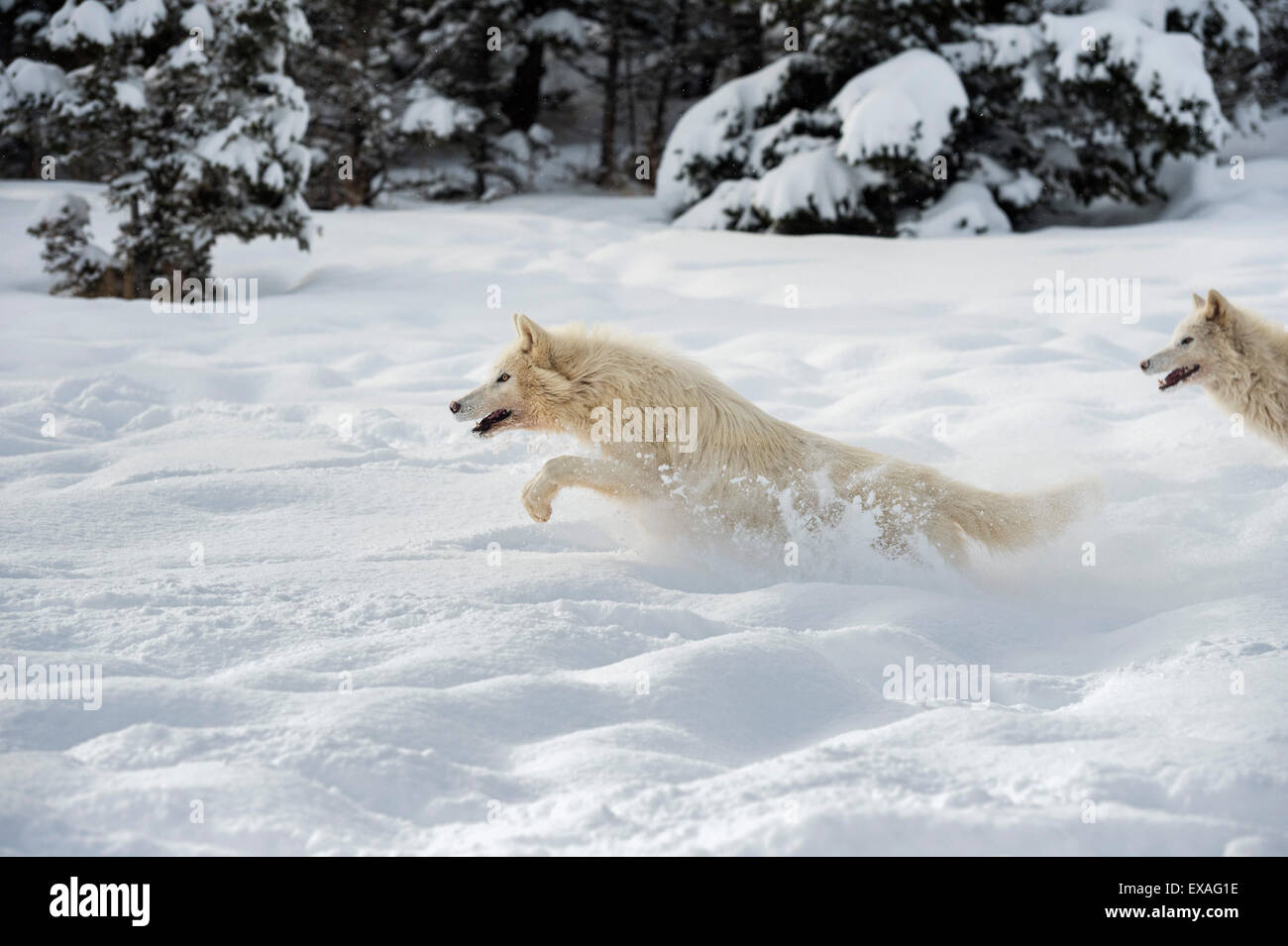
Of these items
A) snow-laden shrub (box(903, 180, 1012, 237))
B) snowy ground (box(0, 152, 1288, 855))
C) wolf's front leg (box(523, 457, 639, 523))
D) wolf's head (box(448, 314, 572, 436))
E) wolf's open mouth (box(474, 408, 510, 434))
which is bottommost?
snowy ground (box(0, 152, 1288, 855))

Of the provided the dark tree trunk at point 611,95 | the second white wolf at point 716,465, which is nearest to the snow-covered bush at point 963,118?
the dark tree trunk at point 611,95

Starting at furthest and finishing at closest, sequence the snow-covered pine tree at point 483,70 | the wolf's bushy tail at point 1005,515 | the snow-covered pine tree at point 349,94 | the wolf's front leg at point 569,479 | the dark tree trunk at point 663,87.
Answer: the dark tree trunk at point 663,87 < the snow-covered pine tree at point 483,70 < the snow-covered pine tree at point 349,94 < the wolf's front leg at point 569,479 < the wolf's bushy tail at point 1005,515

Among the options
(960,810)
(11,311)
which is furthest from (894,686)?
(11,311)

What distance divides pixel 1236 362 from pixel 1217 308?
312 millimetres

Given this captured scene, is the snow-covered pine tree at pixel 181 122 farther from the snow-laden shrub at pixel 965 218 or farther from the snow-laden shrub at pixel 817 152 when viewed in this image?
the snow-laden shrub at pixel 965 218

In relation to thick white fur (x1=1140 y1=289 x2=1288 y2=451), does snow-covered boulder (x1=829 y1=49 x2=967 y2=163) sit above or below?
above

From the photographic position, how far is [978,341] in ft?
30.2

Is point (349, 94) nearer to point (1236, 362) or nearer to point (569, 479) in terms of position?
point (569, 479)

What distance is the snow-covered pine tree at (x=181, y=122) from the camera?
11.5 metres

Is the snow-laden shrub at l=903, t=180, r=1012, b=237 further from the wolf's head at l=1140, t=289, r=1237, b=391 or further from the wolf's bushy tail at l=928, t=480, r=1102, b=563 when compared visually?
the wolf's bushy tail at l=928, t=480, r=1102, b=563

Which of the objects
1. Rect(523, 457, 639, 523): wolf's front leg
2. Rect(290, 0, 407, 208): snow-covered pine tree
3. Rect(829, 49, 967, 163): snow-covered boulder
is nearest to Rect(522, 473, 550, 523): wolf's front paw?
Rect(523, 457, 639, 523): wolf's front leg

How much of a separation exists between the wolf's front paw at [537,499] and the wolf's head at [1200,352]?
3.37 metres

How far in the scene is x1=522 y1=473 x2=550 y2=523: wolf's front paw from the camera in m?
5.21
